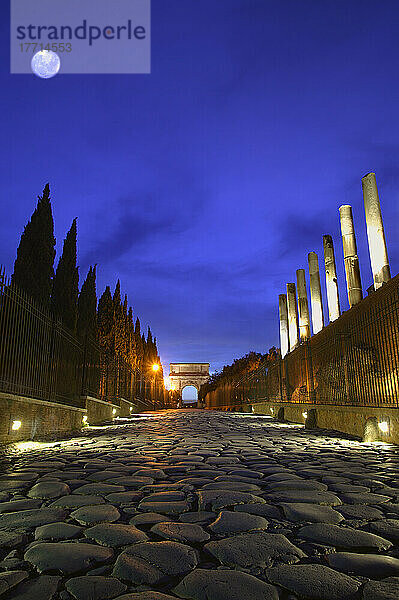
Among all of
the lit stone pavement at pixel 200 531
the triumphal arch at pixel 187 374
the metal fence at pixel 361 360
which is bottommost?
the lit stone pavement at pixel 200 531

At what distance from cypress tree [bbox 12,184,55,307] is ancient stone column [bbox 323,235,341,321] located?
1367 cm

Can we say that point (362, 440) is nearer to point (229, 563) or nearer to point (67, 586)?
point (229, 563)

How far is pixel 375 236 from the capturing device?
16.2 m

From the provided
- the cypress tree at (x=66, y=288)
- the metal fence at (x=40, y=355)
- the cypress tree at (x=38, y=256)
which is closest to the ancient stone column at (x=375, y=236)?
the metal fence at (x=40, y=355)

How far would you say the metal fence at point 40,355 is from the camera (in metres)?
7.20

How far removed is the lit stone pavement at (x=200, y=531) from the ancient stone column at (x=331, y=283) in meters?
17.0

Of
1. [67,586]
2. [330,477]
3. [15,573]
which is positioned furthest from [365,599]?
[330,477]

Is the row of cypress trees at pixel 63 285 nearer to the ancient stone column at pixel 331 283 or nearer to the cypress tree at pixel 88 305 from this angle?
the cypress tree at pixel 88 305

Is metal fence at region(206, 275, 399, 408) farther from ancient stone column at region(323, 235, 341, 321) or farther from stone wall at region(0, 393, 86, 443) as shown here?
stone wall at region(0, 393, 86, 443)

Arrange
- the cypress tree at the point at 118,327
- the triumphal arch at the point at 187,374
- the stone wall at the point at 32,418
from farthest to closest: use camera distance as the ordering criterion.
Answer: the triumphal arch at the point at 187,374 → the cypress tree at the point at 118,327 → the stone wall at the point at 32,418

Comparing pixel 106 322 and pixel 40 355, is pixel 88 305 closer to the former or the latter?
pixel 106 322

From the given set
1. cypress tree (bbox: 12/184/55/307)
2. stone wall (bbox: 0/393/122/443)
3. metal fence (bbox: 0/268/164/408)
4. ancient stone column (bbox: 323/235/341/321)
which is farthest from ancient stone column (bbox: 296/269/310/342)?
stone wall (bbox: 0/393/122/443)

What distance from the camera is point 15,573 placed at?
1.84 metres

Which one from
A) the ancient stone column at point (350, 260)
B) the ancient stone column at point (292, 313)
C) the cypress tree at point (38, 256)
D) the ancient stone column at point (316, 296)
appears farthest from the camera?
the ancient stone column at point (292, 313)
